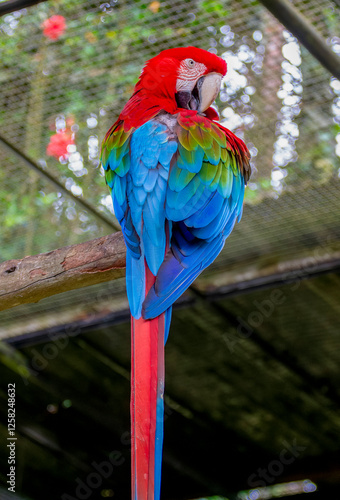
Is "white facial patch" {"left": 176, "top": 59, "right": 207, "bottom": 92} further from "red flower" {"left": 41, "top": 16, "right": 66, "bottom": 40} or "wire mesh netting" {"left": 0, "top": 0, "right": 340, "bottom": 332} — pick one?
"red flower" {"left": 41, "top": 16, "right": 66, "bottom": 40}

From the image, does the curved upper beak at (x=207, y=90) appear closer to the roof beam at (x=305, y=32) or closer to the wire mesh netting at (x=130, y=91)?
the roof beam at (x=305, y=32)

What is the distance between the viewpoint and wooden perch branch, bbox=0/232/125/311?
194 cm

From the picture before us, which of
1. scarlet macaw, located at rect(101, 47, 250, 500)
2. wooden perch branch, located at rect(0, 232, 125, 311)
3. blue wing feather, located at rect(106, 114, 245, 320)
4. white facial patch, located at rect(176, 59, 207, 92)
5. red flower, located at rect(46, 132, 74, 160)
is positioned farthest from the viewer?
red flower, located at rect(46, 132, 74, 160)

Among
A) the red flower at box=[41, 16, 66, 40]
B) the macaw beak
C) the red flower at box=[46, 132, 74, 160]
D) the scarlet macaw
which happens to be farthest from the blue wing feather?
the red flower at box=[46, 132, 74, 160]

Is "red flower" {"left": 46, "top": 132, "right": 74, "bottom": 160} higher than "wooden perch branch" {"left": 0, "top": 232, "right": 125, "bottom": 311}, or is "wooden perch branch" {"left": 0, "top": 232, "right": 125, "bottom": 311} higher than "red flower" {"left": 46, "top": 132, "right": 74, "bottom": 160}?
"wooden perch branch" {"left": 0, "top": 232, "right": 125, "bottom": 311}

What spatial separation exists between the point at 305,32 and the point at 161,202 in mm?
869

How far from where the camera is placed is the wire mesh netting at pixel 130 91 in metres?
2.47

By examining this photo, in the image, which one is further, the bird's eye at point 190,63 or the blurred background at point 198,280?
the blurred background at point 198,280

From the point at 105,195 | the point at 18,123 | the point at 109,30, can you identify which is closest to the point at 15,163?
the point at 18,123

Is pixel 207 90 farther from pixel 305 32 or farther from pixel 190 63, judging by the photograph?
pixel 305 32

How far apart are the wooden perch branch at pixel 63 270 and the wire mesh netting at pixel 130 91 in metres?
0.94

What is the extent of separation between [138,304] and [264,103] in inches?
48.8

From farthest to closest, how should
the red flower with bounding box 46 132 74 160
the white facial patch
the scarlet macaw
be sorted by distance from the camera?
the red flower with bounding box 46 132 74 160 → the white facial patch → the scarlet macaw

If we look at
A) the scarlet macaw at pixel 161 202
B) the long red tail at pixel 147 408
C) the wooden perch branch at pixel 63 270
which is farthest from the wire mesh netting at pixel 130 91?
the long red tail at pixel 147 408
